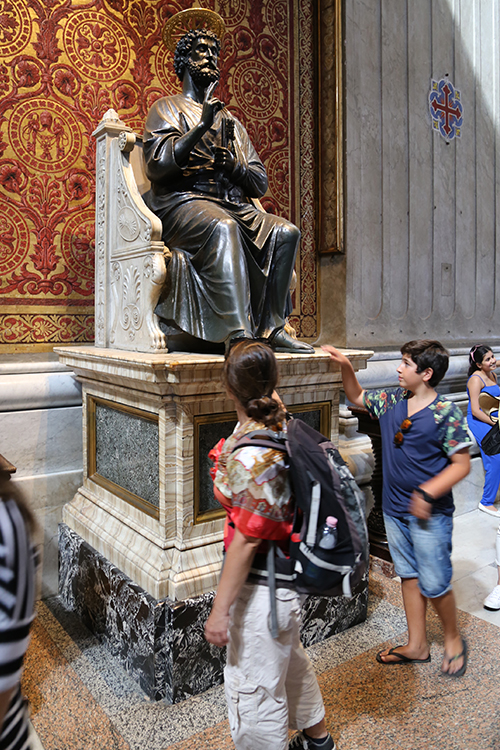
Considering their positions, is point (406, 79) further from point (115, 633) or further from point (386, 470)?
point (115, 633)

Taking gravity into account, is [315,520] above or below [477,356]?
below

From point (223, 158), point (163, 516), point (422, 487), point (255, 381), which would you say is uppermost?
point (223, 158)

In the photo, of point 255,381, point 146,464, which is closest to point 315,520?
point 255,381

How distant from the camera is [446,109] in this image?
513cm

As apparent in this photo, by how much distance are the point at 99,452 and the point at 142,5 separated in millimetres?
2837

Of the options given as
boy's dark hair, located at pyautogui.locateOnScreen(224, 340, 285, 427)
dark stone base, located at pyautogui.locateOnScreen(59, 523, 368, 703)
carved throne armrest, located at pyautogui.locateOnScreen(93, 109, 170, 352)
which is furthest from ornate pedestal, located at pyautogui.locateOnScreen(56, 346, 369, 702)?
boy's dark hair, located at pyautogui.locateOnScreen(224, 340, 285, 427)

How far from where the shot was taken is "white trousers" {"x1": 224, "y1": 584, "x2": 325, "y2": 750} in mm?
1458

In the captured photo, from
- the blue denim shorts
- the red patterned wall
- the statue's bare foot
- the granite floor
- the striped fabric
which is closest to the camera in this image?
the striped fabric

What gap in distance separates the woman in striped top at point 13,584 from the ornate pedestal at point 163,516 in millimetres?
1214

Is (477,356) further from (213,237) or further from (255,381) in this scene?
(255,381)

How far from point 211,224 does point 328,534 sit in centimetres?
152

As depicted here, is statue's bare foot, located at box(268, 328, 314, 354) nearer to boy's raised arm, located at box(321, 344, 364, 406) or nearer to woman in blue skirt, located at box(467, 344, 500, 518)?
boy's raised arm, located at box(321, 344, 364, 406)

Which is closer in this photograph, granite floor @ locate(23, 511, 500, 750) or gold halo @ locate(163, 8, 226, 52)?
granite floor @ locate(23, 511, 500, 750)

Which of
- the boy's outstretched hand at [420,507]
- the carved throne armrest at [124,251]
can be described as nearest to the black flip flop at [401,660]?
the boy's outstretched hand at [420,507]
